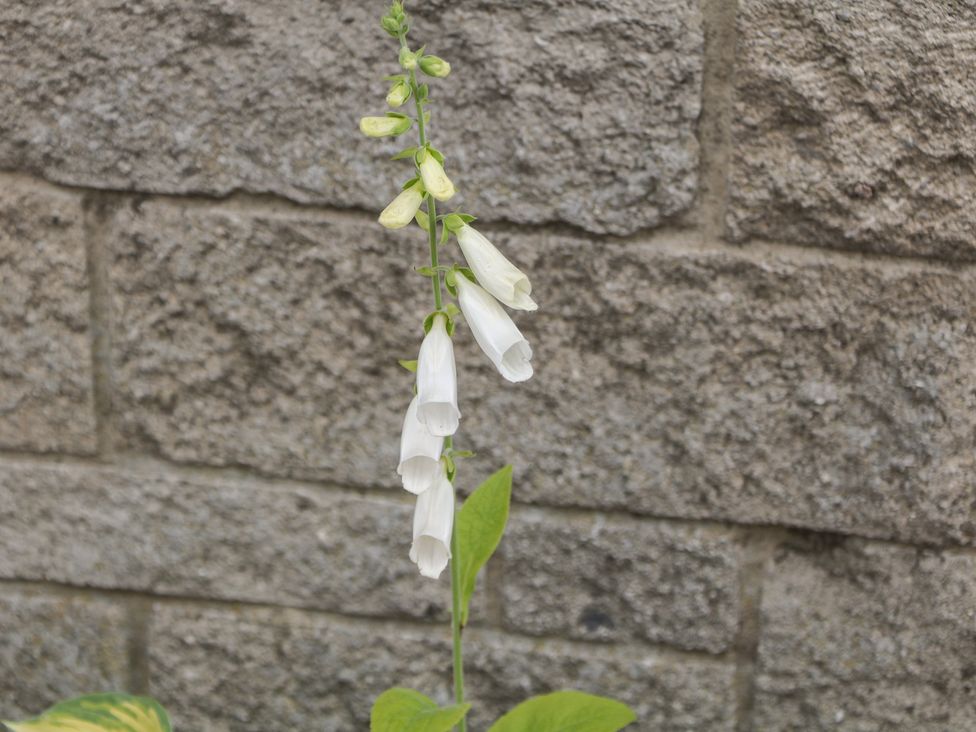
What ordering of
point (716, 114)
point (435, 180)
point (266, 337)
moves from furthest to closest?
point (266, 337), point (716, 114), point (435, 180)

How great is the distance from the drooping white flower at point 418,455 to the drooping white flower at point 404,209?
17 centimetres

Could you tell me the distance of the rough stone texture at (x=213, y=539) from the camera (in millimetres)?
1480

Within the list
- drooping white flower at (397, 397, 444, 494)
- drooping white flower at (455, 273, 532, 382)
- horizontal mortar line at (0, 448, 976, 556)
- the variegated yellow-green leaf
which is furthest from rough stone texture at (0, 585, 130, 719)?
drooping white flower at (455, 273, 532, 382)

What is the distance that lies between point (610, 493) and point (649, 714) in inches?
13.8

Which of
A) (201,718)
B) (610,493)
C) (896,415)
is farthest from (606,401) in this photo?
(201,718)

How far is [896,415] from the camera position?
4.35 ft

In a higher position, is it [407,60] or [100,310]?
[407,60]

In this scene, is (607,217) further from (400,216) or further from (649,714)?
(649,714)

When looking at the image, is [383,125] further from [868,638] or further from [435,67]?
[868,638]

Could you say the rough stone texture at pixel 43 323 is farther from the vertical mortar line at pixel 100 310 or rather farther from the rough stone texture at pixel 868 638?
the rough stone texture at pixel 868 638

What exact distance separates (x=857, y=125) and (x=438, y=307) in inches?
24.6

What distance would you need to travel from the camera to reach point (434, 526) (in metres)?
0.96

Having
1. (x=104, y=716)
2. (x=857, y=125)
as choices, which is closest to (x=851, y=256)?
(x=857, y=125)

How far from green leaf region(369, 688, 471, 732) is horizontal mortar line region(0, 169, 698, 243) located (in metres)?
0.61
